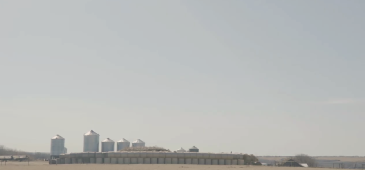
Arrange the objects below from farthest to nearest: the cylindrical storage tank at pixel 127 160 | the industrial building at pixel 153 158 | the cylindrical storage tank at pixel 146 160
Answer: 1. the cylindrical storage tank at pixel 127 160
2. the cylindrical storage tank at pixel 146 160
3. the industrial building at pixel 153 158

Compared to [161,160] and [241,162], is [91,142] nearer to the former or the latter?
[161,160]

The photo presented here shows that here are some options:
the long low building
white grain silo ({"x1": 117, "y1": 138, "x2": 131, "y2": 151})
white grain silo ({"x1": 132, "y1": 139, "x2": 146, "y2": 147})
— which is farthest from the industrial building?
white grain silo ({"x1": 132, "y1": 139, "x2": 146, "y2": 147})

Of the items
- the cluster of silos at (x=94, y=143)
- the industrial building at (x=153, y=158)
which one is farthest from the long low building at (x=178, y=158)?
the cluster of silos at (x=94, y=143)

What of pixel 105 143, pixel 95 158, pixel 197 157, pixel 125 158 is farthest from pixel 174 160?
pixel 105 143

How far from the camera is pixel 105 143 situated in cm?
12150

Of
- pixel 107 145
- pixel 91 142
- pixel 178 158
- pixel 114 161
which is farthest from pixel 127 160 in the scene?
pixel 91 142

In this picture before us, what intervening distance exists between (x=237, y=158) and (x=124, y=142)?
5659cm

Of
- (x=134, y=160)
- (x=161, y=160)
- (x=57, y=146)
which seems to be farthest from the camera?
(x=57, y=146)

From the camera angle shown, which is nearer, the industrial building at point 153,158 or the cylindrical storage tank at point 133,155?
the industrial building at point 153,158

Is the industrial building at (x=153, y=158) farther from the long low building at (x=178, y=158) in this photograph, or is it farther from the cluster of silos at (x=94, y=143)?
the cluster of silos at (x=94, y=143)

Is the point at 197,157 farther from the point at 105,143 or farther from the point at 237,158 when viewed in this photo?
the point at 105,143

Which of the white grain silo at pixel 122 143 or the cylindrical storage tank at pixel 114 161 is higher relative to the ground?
the white grain silo at pixel 122 143

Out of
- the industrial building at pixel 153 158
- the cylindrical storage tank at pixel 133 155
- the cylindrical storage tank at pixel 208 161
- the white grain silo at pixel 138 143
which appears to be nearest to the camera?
the cylindrical storage tank at pixel 208 161

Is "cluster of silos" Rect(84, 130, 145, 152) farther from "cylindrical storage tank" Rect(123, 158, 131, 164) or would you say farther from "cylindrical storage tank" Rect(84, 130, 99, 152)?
"cylindrical storage tank" Rect(123, 158, 131, 164)
